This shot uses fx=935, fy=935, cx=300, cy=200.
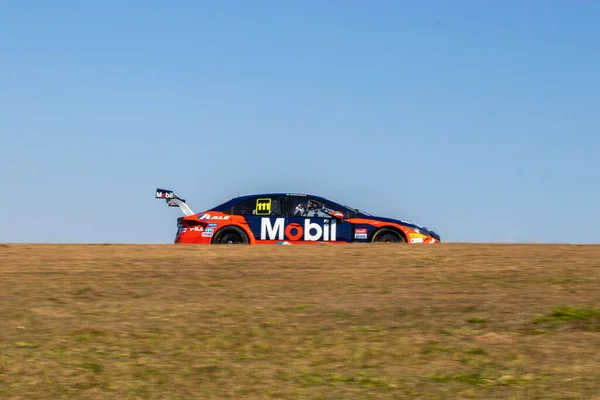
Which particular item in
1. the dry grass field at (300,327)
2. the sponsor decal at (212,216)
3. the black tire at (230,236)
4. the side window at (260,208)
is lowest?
the dry grass field at (300,327)

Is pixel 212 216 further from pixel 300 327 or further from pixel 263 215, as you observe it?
pixel 300 327

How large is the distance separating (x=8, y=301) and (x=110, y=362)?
2653mm

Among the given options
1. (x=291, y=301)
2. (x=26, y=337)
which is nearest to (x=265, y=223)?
(x=291, y=301)

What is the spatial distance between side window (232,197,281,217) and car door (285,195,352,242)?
242 mm

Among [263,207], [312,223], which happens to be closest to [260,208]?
[263,207]

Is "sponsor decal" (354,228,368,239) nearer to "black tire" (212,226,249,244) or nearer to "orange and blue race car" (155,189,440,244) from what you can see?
"orange and blue race car" (155,189,440,244)

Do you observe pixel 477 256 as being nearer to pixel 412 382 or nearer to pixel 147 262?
pixel 147 262

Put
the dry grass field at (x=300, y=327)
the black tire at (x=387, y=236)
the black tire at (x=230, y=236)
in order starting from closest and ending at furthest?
the dry grass field at (x=300, y=327), the black tire at (x=387, y=236), the black tire at (x=230, y=236)

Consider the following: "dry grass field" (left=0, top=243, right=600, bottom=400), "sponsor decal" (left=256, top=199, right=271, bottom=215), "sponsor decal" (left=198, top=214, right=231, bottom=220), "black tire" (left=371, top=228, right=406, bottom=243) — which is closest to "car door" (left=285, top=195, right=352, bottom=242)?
"sponsor decal" (left=256, top=199, right=271, bottom=215)

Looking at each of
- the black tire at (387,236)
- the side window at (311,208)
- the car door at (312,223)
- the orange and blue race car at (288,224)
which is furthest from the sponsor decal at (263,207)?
the black tire at (387,236)

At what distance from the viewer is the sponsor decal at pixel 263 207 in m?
19.1

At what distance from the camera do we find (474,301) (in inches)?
377

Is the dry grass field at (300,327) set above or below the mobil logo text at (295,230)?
below

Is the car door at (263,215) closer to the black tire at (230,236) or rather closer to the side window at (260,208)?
the side window at (260,208)
